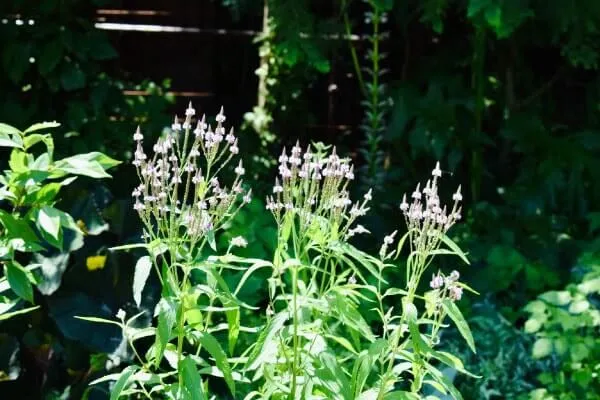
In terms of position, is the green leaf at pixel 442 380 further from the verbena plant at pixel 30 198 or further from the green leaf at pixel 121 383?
the verbena plant at pixel 30 198

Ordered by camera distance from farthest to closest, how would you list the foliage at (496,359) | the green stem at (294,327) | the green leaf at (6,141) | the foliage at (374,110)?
the foliage at (374,110) → the foliage at (496,359) → the green leaf at (6,141) → the green stem at (294,327)

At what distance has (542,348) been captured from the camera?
3.33 metres

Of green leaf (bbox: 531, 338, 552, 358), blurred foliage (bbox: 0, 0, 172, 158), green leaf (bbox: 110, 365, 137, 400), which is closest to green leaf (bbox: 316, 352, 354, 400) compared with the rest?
green leaf (bbox: 110, 365, 137, 400)

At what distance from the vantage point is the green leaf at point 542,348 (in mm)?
3316

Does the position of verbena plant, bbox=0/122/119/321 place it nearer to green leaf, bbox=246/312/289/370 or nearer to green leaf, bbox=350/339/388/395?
green leaf, bbox=246/312/289/370

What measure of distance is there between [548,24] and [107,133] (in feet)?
6.43

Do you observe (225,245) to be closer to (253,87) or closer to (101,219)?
(101,219)

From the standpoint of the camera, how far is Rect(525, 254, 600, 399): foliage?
10.9 feet

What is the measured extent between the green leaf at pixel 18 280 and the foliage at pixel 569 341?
1662 mm

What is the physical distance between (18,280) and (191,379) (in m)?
0.55

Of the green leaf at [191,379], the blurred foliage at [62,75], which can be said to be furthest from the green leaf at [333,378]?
the blurred foliage at [62,75]

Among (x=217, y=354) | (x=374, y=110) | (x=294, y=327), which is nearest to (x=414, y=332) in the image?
(x=294, y=327)

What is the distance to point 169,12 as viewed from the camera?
5449 mm

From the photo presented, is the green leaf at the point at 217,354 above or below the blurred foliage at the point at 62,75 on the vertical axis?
below
